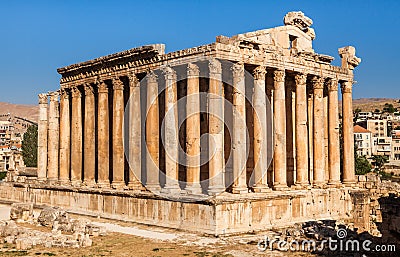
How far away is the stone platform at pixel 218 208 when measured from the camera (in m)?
21.1

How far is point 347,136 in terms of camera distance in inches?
1147

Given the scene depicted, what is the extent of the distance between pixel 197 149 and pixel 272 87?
662 centimetres

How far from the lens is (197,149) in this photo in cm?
2331

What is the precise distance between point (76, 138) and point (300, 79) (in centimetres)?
1445

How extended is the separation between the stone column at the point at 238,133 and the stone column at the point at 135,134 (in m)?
6.17

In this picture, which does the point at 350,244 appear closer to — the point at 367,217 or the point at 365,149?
the point at 367,217

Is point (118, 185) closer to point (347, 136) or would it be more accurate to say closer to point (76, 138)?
point (76, 138)

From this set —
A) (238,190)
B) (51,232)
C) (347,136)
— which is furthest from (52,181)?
(347,136)

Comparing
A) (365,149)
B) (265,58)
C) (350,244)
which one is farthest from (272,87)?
(365,149)

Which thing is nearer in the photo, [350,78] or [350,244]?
[350,244]

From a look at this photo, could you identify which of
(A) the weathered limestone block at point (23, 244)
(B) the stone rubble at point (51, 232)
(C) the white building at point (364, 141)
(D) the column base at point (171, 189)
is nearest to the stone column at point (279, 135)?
(D) the column base at point (171, 189)

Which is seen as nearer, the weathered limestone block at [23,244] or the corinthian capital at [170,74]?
the weathered limestone block at [23,244]

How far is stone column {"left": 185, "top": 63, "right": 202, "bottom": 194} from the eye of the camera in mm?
23312

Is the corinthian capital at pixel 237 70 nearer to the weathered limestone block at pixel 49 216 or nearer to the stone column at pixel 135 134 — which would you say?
the stone column at pixel 135 134
